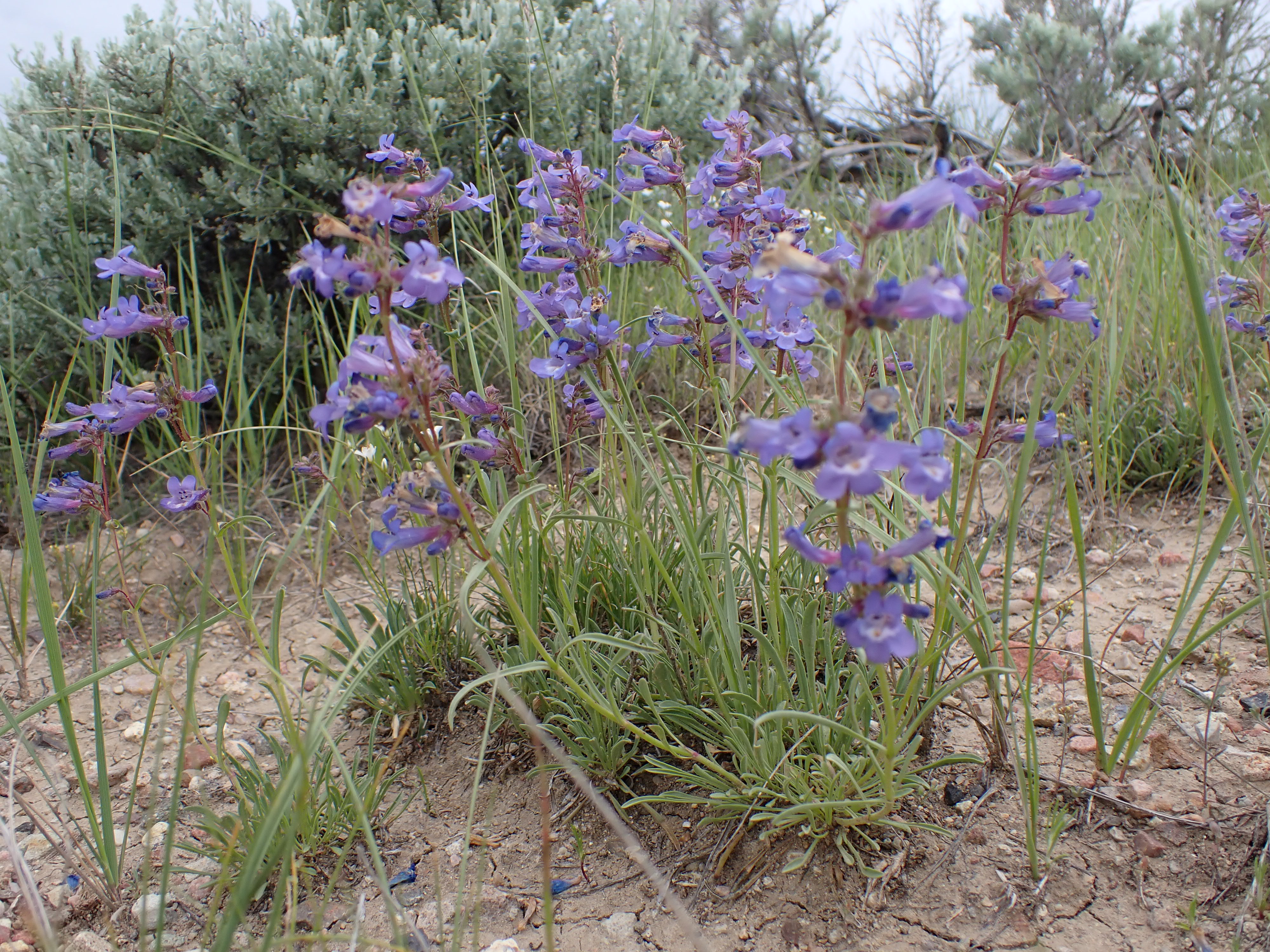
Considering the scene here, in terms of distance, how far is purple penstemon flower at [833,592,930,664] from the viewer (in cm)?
128

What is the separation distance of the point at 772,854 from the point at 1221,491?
2.52m

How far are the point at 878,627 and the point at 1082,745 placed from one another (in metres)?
1.20

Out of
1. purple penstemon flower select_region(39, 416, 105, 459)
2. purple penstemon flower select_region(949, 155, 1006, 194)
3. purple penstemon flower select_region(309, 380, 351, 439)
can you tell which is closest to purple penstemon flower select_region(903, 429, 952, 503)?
purple penstemon flower select_region(949, 155, 1006, 194)

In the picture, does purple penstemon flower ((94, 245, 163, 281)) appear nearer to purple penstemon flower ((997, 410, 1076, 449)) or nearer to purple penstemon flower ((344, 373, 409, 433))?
purple penstemon flower ((344, 373, 409, 433))

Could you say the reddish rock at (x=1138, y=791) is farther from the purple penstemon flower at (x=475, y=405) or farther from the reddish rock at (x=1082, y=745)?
the purple penstemon flower at (x=475, y=405)

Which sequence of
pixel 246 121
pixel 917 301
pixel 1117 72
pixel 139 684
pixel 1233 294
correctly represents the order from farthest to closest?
pixel 1117 72, pixel 246 121, pixel 1233 294, pixel 139 684, pixel 917 301

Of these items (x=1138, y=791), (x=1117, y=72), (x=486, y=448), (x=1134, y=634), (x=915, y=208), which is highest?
(x=1117, y=72)

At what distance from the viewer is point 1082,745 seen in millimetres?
2102

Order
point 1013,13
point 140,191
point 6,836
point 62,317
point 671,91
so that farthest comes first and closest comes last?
point 1013,13 → point 671,91 → point 140,191 → point 62,317 → point 6,836

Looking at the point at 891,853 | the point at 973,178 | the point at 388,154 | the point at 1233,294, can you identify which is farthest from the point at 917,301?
the point at 1233,294

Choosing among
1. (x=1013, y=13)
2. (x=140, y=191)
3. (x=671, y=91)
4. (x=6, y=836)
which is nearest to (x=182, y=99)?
(x=140, y=191)

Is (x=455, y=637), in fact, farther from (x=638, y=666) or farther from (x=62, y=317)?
(x=62, y=317)

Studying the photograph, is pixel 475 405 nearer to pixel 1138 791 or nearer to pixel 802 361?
pixel 802 361

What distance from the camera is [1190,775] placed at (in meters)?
1.96
